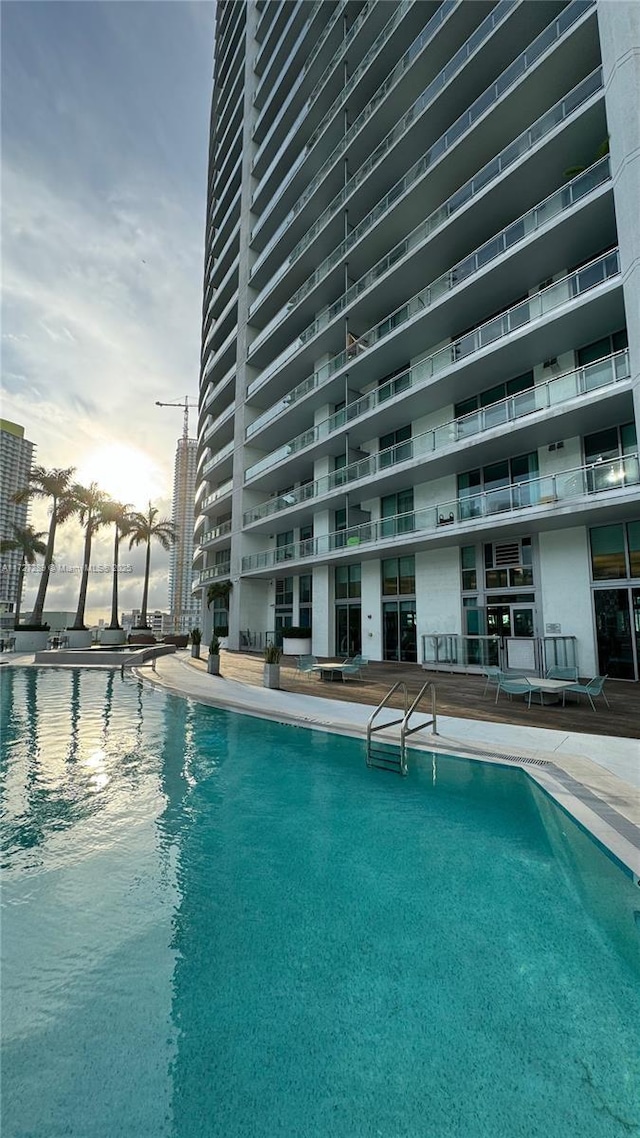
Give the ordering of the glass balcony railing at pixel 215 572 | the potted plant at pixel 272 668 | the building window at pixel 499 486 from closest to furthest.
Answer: the potted plant at pixel 272 668
the building window at pixel 499 486
the glass balcony railing at pixel 215 572

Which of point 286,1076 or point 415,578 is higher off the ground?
point 415,578

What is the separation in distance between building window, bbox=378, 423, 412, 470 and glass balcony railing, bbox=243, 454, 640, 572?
9.09 ft

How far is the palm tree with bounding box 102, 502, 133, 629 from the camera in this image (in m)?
36.1

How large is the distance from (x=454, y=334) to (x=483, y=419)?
564 cm

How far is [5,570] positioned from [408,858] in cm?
4583

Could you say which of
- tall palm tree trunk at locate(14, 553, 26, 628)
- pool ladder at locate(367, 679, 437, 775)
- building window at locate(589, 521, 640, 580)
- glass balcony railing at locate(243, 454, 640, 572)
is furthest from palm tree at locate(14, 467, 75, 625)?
building window at locate(589, 521, 640, 580)

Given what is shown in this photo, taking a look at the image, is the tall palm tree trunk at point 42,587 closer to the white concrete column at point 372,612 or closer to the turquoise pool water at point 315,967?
the white concrete column at point 372,612

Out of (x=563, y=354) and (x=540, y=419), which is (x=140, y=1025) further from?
(x=563, y=354)

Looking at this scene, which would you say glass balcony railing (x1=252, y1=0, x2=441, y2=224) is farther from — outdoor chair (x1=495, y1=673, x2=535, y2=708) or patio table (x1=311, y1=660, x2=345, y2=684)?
patio table (x1=311, y1=660, x2=345, y2=684)

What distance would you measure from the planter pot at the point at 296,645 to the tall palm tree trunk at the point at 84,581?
1591 centimetres

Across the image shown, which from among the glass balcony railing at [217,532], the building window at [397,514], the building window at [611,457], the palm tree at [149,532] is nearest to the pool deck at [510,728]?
the building window at [611,457]

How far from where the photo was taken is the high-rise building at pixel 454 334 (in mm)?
12797

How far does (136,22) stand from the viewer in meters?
13.7

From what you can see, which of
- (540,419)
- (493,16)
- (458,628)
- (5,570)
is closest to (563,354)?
(540,419)
